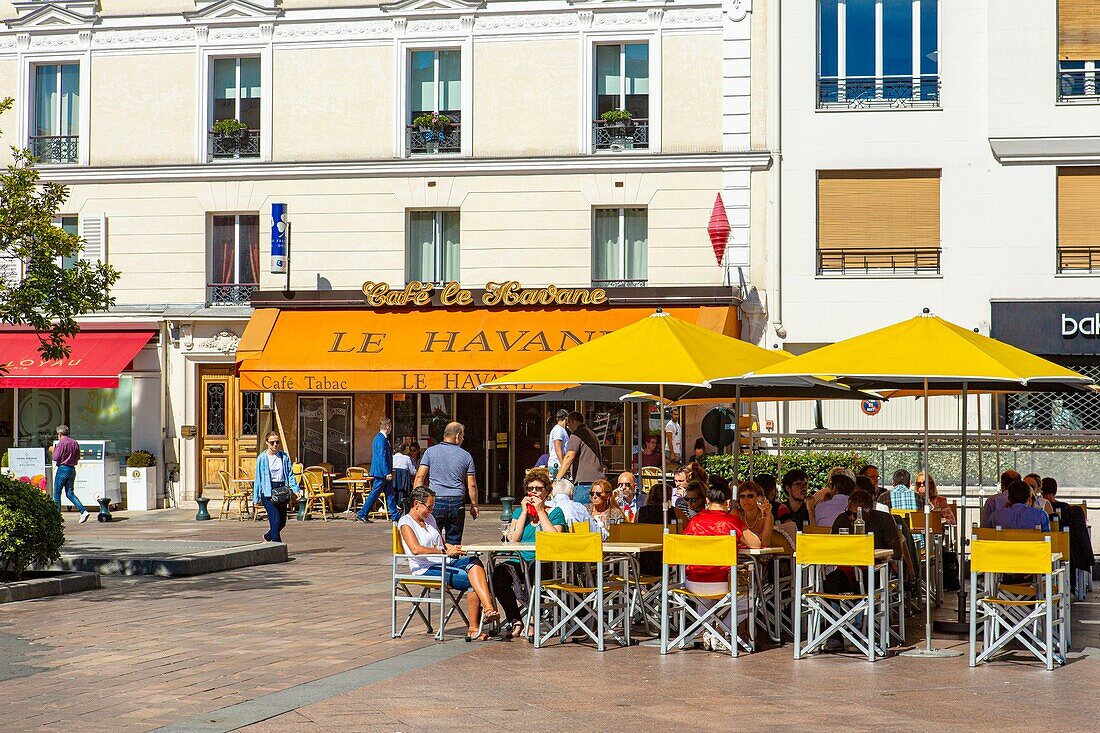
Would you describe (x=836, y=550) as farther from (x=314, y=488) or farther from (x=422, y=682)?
(x=314, y=488)

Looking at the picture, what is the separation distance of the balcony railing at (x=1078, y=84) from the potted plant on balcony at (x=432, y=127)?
417 inches

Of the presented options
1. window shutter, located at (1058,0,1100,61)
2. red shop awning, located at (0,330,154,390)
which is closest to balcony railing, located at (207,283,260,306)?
red shop awning, located at (0,330,154,390)

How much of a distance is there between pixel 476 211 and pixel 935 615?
46.7 feet

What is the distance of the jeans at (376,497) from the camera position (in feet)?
78.8

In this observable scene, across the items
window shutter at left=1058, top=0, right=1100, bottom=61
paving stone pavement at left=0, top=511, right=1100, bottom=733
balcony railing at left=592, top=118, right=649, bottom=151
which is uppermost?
window shutter at left=1058, top=0, right=1100, bottom=61

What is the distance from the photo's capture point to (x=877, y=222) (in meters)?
24.4

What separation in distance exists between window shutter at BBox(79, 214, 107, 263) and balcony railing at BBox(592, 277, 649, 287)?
30.3ft

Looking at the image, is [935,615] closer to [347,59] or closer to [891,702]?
[891,702]

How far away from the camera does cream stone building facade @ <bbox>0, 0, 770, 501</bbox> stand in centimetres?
2505

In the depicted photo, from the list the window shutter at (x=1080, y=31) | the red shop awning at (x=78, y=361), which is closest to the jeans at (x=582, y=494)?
the red shop awning at (x=78, y=361)

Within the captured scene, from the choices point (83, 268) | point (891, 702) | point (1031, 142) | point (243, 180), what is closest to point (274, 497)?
point (83, 268)

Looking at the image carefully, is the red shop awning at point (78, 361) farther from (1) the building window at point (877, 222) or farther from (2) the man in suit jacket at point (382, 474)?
(1) the building window at point (877, 222)

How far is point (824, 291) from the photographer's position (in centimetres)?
2439

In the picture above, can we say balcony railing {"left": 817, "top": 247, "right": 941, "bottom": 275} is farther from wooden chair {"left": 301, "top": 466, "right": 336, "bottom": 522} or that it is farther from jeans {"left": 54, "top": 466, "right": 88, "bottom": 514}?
jeans {"left": 54, "top": 466, "right": 88, "bottom": 514}
